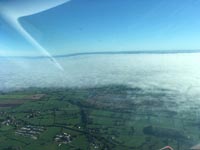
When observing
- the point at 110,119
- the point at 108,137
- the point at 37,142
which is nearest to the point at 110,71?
the point at 110,119

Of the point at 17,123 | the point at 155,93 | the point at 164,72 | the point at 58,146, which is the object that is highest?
the point at 164,72

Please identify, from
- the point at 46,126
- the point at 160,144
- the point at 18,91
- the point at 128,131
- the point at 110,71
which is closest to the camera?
the point at 160,144

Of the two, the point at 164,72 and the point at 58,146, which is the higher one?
the point at 164,72

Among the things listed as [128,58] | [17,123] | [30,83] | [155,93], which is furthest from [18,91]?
[155,93]

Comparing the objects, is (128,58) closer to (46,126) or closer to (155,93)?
(155,93)

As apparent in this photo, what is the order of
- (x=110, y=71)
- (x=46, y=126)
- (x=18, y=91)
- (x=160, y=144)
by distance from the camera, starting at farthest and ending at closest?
(x=18, y=91)
(x=110, y=71)
(x=46, y=126)
(x=160, y=144)

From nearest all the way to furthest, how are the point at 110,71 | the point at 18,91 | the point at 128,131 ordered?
the point at 128,131, the point at 110,71, the point at 18,91

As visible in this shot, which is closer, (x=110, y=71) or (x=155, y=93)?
(x=155, y=93)

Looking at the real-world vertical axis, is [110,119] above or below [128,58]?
below

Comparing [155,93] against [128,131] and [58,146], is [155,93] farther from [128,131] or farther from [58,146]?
[58,146]
